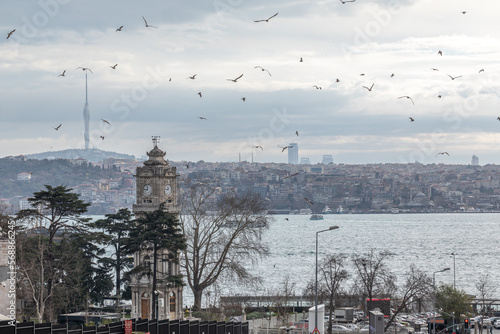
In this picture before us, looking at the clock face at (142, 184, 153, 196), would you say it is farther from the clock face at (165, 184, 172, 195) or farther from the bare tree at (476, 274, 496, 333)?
the bare tree at (476, 274, 496, 333)

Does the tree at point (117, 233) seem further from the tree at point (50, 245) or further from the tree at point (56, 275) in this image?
the tree at point (50, 245)

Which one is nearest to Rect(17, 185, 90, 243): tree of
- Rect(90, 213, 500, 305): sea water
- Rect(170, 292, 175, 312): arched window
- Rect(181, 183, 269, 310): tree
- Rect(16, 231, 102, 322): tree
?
Rect(16, 231, 102, 322): tree

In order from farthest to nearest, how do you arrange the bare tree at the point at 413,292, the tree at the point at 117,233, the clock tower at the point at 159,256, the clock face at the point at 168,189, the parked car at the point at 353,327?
the tree at the point at 117,233, the parked car at the point at 353,327, the bare tree at the point at 413,292, the clock face at the point at 168,189, the clock tower at the point at 159,256

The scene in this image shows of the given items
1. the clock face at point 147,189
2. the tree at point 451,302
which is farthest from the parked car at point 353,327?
the clock face at point 147,189

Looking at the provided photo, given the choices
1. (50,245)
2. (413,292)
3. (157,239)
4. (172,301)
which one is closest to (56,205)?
(50,245)

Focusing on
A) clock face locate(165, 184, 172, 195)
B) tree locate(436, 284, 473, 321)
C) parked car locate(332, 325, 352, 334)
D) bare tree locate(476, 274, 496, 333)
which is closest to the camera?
clock face locate(165, 184, 172, 195)

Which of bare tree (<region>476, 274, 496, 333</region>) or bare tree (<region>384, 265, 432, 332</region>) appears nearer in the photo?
bare tree (<region>384, 265, 432, 332</region>)

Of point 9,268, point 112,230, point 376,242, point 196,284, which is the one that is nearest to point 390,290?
point 196,284
